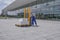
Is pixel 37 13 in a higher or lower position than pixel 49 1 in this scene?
lower

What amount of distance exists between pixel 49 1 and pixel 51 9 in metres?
2.65

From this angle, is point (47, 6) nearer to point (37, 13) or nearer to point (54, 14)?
point (54, 14)

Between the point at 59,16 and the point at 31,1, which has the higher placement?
the point at 31,1

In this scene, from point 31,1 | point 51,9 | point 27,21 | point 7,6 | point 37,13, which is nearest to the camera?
point 27,21

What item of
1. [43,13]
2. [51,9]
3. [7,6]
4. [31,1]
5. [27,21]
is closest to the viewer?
[27,21]

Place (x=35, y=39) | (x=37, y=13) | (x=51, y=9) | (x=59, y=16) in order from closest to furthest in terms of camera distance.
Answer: (x=35, y=39) < (x=59, y=16) < (x=51, y=9) < (x=37, y=13)

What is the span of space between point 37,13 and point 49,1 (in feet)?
30.0

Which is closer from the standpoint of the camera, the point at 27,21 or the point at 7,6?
the point at 27,21

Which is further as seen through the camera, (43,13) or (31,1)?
(31,1)

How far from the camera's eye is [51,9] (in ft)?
143

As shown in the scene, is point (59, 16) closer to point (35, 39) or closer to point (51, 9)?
point (51, 9)

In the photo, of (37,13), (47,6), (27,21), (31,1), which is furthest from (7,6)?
(27,21)

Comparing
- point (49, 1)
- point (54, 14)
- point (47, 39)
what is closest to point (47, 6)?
point (49, 1)

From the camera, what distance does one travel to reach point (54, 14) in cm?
4212
